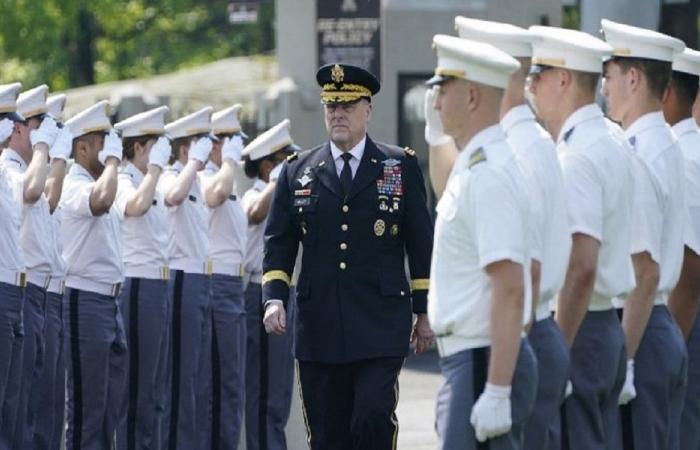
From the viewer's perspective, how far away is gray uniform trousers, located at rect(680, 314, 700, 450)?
33.6ft

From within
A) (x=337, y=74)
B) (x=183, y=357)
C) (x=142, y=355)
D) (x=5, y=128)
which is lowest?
(x=183, y=357)

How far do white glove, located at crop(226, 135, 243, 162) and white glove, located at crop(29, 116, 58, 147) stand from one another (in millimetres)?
1857

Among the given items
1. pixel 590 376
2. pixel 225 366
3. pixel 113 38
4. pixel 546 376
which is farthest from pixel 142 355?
pixel 113 38

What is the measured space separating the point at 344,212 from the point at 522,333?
10.3 ft

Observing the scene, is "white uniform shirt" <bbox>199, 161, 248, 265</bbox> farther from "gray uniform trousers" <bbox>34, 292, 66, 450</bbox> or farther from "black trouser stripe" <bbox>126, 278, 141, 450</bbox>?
"gray uniform trousers" <bbox>34, 292, 66, 450</bbox>

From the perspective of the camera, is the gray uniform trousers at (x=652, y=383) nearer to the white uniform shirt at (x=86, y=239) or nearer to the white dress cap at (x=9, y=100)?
the white uniform shirt at (x=86, y=239)

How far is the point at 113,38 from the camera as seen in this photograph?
42844mm

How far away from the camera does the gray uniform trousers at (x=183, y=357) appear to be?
45.1ft

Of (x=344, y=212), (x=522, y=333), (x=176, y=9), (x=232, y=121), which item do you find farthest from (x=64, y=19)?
(x=522, y=333)

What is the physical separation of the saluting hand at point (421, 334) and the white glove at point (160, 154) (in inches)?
117

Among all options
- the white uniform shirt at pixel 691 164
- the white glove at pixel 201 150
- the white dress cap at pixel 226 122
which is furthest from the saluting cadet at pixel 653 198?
the white dress cap at pixel 226 122

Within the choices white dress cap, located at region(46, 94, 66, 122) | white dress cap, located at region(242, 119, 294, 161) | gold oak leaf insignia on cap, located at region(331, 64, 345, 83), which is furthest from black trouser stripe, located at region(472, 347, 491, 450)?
white dress cap, located at region(242, 119, 294, 161)

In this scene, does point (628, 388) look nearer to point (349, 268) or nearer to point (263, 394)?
point (349, 268)

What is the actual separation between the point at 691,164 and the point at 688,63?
476 millimetres
